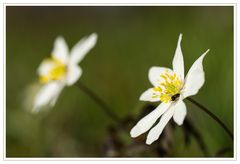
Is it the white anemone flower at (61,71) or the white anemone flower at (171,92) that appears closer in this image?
the white anemone flower at (171,92)

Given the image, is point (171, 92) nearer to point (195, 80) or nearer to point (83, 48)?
point (195, 80)

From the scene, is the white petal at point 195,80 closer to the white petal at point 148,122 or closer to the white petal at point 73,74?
the white petal at point 148,122

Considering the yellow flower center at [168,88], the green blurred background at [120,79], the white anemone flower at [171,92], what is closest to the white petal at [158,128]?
the white anemone flower at [171,92]

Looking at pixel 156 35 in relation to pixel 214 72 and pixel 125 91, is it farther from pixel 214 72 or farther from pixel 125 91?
pixel 214 72

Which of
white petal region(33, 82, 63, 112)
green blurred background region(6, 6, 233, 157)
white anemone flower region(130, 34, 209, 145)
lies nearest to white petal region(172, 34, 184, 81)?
white anemone flower region(130, 34, 209, 145)

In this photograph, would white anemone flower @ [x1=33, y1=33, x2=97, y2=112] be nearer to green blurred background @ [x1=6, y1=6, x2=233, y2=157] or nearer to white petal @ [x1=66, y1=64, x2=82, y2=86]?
white petal @ [x1=66, y1=64, x2=82, y2=86]
